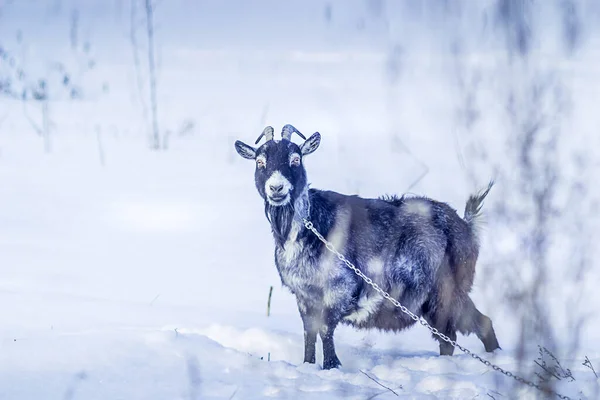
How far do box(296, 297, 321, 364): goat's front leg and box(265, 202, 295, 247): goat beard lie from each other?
1.56 ft

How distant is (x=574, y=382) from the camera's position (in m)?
4.72

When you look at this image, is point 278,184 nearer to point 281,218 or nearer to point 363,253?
point 281,218

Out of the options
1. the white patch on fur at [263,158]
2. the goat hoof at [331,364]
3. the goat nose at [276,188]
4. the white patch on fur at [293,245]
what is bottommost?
the goat hoof at [331,364]

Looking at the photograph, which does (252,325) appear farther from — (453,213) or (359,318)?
(453,213)

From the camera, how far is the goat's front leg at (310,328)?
557 centimetres

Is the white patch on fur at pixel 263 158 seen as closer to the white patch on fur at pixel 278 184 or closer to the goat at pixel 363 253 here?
the goat at pixel 363 253

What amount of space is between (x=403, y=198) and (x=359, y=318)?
100cm

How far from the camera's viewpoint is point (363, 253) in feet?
18.8


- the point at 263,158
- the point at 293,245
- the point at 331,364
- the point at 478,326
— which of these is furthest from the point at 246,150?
the point at 478,326

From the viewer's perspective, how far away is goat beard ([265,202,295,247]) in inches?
215

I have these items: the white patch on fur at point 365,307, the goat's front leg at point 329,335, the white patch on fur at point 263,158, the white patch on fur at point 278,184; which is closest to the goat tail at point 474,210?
the white patch on fur at point 365,307

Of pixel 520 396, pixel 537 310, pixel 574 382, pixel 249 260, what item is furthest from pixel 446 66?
pixel 249 260

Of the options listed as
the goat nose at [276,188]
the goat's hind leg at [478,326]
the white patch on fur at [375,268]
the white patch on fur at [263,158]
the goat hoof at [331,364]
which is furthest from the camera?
the goat's hind leg at [478,326]

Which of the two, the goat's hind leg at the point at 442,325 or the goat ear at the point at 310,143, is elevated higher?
the goat ear at the point at 310,143
